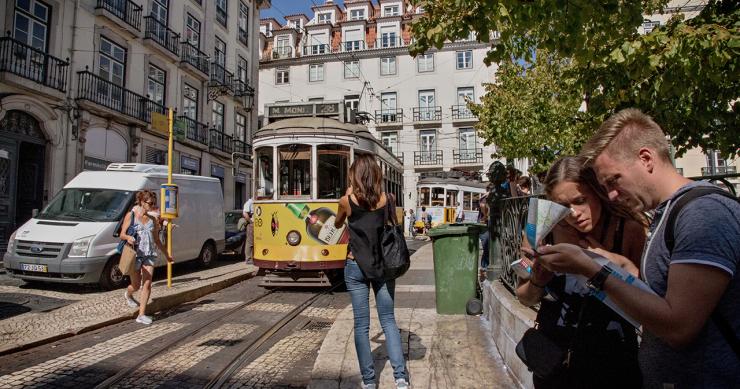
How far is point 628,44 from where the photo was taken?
448 cm

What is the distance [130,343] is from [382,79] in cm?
3507

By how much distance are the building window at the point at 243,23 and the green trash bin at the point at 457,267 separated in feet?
83.5

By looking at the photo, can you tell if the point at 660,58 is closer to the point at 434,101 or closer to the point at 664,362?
the point at 664,362

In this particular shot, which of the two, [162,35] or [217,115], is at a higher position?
[162,35]

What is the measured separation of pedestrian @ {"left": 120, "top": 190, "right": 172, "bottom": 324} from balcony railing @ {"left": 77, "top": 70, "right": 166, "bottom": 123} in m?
11.1

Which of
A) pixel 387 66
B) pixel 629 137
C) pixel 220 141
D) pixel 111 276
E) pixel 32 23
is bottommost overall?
pixel 111 276

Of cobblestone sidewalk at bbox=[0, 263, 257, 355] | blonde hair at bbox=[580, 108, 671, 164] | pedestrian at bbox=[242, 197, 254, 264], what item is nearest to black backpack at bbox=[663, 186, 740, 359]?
blonde hair at bbox=[580, 108, 671, 164]

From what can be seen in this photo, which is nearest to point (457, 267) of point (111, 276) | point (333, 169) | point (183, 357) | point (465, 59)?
point (183, 357)

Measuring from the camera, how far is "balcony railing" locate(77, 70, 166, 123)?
1559 cm

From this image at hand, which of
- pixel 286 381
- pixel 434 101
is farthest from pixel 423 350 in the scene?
pixel 434 101

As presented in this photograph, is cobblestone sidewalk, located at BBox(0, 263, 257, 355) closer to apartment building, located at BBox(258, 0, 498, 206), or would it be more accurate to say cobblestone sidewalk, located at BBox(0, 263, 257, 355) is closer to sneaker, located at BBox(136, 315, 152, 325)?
sneaker, located at BBox(136, 315, 152, 325)

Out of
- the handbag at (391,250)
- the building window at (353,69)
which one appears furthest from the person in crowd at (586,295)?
the building window at (353,69)

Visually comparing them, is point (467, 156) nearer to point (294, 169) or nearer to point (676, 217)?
point (294, 169)

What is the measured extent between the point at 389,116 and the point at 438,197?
13996mm
